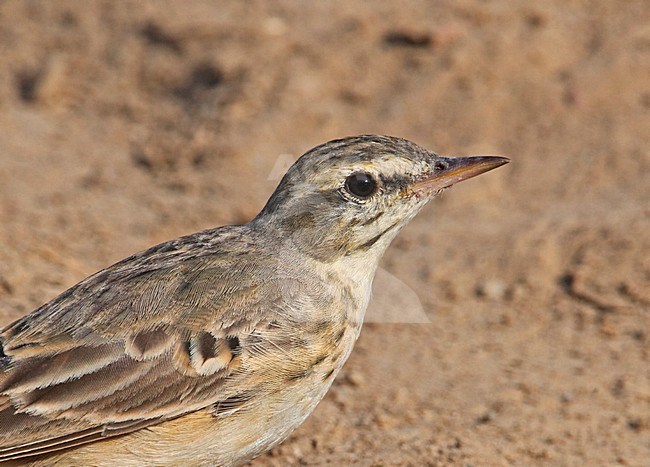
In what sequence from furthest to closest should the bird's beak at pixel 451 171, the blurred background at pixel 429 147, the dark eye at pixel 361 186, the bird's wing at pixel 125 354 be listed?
the blurred background at pixel 429 147, the bird's beak at pixel 451 171, the dark eye at pixel 361 186, the bird's wing at pixel 125 354

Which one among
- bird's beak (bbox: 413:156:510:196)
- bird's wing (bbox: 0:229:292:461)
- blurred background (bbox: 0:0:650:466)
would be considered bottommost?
bird's wing (bbox: 0:229:292:461)

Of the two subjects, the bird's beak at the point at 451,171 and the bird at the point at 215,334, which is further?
the bird's beak at the point at 451,171

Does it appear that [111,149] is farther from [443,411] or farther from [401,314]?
[443,411]

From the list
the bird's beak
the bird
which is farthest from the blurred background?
the bird's beak

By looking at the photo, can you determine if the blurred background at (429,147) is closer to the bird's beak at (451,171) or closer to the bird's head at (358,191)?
the bird's head at (358,191)

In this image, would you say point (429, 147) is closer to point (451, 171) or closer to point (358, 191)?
point (451, 171)

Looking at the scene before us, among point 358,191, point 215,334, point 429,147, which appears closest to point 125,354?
point 215,334

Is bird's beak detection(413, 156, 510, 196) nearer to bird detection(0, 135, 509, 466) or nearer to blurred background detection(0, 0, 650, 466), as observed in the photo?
bird detection(0, 135, 509, 466)

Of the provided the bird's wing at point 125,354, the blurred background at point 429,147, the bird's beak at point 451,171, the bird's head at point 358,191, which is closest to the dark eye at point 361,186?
the bird's head at point 358,191

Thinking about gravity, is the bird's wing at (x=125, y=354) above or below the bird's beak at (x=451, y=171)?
below
